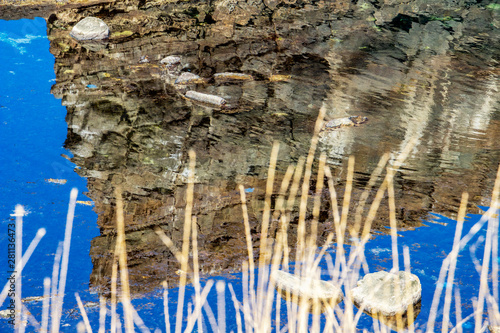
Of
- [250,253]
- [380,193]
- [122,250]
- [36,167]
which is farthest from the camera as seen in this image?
[36,167]

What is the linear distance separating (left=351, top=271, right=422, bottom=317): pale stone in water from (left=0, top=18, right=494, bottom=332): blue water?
0.18 ft

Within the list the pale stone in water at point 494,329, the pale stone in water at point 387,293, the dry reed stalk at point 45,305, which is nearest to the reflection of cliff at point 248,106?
the dry reed stalk at point 45,305

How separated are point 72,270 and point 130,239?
10.1 inches

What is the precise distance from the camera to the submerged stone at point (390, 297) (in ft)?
5.52

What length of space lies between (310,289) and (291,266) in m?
0.20

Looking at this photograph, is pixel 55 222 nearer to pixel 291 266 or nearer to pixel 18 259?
pixel 18 259

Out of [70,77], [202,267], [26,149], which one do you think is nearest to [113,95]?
[70,77]

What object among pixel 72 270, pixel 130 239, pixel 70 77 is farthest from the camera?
pixel 70 77

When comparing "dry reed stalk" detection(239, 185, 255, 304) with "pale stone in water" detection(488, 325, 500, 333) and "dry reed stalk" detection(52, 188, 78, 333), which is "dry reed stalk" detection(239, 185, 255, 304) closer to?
"dry reed stalk" detection(52, 188, 78, 333)

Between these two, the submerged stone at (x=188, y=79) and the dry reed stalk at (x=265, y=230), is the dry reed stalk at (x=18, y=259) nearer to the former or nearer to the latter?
the dry reed stalk at (x=265, y=230)

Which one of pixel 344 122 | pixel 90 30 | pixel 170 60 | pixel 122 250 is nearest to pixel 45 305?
pixel 122 250

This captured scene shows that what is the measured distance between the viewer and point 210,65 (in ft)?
11.8

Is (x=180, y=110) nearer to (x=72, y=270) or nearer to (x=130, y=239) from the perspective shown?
(x=130, y=239)

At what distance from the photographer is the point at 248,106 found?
3.09 metres
